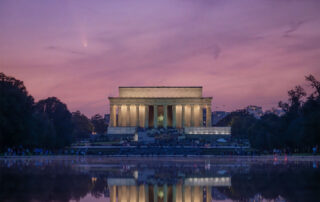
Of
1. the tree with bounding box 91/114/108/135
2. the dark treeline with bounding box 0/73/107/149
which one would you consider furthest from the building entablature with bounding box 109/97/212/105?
the tree with bounding box 91/114/108/135

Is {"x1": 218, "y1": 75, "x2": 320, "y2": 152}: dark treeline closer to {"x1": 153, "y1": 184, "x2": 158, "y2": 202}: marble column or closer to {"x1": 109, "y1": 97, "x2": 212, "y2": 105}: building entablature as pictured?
{"x1": 109, "y1": 97, "x2": 212, "y2": 105}: building entablature

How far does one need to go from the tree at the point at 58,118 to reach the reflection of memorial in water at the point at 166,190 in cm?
4348

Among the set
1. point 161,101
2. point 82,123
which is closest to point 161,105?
point 161,101

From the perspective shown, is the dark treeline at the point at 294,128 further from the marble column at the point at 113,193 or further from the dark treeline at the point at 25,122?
the marble column at the point at 113,193

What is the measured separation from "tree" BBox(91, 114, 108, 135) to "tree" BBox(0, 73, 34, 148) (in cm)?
7569

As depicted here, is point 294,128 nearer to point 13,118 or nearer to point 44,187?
point 13,118

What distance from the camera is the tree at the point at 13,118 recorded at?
4981 cm

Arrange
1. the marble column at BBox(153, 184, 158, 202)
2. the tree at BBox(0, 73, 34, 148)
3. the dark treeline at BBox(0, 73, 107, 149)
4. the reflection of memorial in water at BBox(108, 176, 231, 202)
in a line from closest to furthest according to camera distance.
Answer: the marble column at BBox(153, 184, 158, 202), the reflection of memorial in water at BBox(108, 176, 231, 202), the tree at BBox(0, 73, 34, 148), the dark treeline at BBox(0, 73, 107, 149)

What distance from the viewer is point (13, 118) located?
51250mm

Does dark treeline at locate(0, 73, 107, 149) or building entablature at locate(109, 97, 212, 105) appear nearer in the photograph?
dark treeline at locate(0, 73, 107, 149)

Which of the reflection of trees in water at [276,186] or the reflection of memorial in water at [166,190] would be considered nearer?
the reflection of memorial in water at [166,190]

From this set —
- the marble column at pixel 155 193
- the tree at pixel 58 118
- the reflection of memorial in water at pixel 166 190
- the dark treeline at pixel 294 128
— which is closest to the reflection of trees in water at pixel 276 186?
the reflection of memorial in water at pixel 166 190

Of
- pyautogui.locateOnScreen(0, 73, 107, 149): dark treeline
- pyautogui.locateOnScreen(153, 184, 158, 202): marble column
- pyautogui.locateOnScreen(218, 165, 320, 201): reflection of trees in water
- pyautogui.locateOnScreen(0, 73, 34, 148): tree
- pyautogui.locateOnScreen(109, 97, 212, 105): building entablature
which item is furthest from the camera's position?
pyautogui.locateOnScreen(109, 97, 212, 105): building entablature

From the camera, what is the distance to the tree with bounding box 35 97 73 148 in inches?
2643
